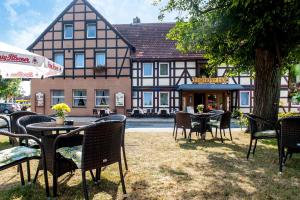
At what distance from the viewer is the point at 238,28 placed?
25.2ft

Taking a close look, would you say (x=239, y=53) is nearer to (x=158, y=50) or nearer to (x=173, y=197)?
(x=173, y=197)

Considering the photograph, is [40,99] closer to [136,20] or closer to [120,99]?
[120,99]

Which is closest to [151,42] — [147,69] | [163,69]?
[147,69]

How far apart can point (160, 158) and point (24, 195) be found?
106 inches

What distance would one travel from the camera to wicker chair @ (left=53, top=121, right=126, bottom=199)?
3045mm

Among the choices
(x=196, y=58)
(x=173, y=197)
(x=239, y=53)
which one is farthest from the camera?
(x=196, y=58)

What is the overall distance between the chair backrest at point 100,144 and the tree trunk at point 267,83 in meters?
6.17

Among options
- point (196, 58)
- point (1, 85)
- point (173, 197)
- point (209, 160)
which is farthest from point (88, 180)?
point (1, 85)

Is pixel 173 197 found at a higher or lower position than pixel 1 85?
lower

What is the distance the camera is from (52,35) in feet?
71.2

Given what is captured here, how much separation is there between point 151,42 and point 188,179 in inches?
761

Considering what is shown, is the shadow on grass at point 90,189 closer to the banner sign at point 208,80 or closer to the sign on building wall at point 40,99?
the banner sign at point 208,80

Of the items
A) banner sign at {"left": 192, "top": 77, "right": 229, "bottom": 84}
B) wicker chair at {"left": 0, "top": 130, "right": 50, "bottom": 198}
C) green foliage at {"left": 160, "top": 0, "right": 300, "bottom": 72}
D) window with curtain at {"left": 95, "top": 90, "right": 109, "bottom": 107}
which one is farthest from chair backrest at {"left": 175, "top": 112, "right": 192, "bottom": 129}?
window with curtain at {"left": 95, "top": 90, "right": 109, "bottom": 107}

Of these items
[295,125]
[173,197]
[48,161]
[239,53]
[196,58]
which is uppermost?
[196,58]
